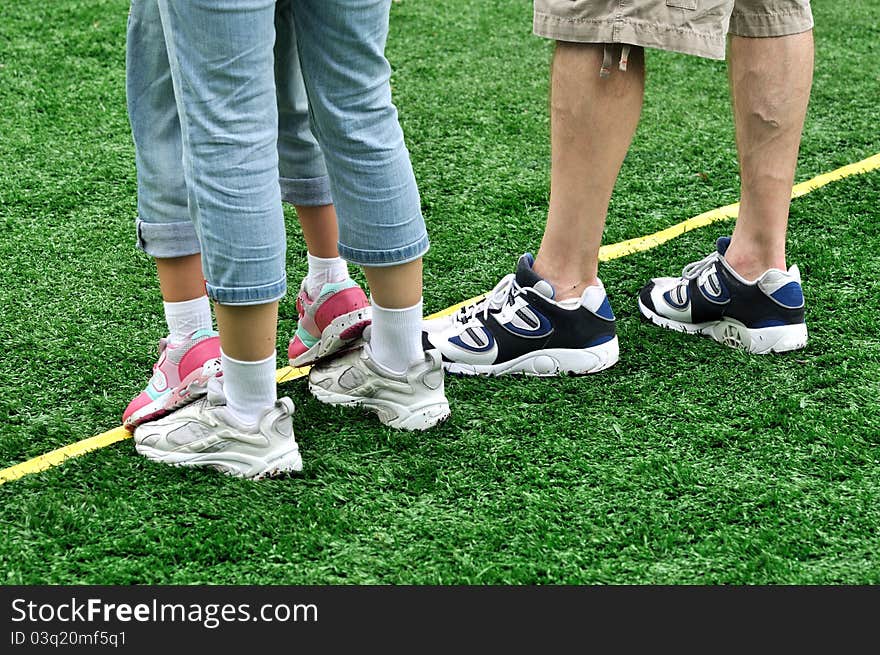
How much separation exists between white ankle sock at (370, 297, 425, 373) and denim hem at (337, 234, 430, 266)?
0.10 metres

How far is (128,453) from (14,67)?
2.36 metres

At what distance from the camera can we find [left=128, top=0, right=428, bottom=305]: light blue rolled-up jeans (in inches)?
57.8

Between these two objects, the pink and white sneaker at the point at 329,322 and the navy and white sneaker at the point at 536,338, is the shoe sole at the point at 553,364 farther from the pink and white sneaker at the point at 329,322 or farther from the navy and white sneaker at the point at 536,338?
the pink and white sneaker at the point at 329,322

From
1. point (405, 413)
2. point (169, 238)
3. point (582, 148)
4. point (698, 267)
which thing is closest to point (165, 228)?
point (169, 238)

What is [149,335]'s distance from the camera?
86.3 inches

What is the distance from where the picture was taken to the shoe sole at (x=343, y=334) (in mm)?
1926

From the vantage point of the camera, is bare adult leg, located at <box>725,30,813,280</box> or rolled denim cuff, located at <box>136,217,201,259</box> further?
bare adult leg, located at <box>725,30,813,280</box>

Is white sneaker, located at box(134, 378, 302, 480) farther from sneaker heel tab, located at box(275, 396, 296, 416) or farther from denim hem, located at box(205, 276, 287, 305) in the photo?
denim hem, located at box(205, 276, 287, 305)

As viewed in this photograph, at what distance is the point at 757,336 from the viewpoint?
210 cm

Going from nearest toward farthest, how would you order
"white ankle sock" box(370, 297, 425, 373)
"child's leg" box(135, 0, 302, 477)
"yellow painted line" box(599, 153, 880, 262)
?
"child's leg" box(135, 0, 302, 477) < "white ankle sock" box(370, 297, 425, 373) < "yellow painted line" box(599, 153, 880, 262)

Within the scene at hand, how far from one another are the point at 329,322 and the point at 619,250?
2.91 feet

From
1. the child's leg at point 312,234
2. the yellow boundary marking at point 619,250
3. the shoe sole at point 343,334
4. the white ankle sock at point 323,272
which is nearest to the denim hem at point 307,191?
the child's leg at point 312,234

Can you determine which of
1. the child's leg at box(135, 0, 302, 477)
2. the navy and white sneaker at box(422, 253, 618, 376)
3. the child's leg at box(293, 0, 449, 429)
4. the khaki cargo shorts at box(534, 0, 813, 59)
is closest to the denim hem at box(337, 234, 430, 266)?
the child's leg at box(293, 0, 449, 429)

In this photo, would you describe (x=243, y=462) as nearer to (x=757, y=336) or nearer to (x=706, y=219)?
(x=757, y=336)
